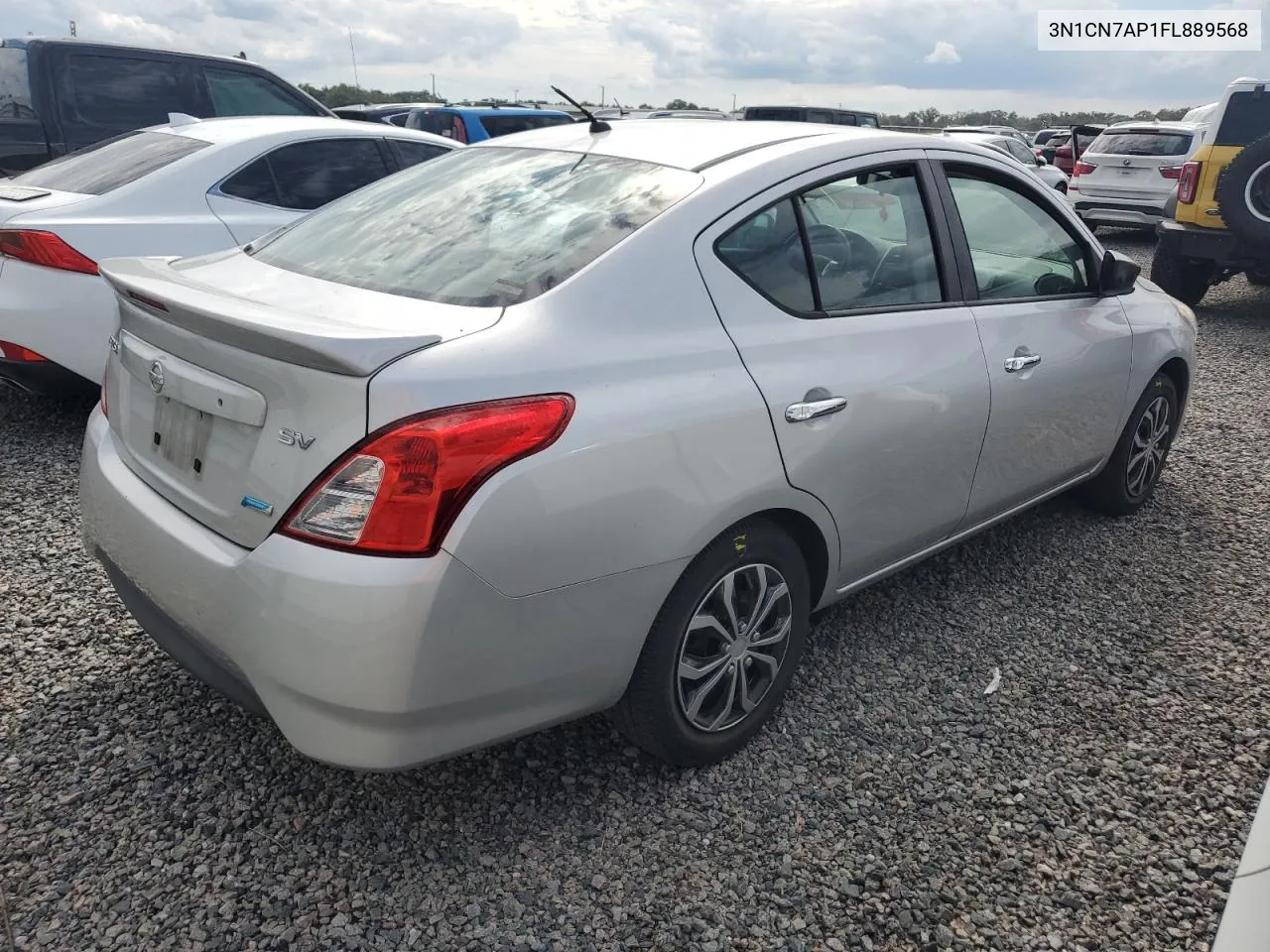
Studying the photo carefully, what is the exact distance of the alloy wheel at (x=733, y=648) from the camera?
8.04 feet

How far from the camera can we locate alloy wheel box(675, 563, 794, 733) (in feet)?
8.04

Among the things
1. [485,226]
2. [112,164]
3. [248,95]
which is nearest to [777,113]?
[248,95]

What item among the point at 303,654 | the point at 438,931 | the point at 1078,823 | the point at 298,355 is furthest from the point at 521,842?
the point at 1078,823

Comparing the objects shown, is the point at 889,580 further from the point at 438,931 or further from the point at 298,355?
the point at 298,355

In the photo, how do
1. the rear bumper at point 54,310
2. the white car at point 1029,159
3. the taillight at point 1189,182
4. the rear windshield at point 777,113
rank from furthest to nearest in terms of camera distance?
1. the rear windshield at point 777,113
2. the white car at point 1029,159
3. the taillight at point 1189,182
4. the rear bumper at point 54,310

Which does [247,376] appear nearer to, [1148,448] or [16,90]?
[1148,448]

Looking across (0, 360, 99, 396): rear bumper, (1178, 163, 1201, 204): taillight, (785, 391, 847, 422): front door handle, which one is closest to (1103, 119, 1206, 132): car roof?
(1178, 163, 1201, 204): taillight

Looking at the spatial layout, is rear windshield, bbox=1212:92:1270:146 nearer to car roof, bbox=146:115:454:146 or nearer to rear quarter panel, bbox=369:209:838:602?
car roof, bbox=146:115:454:146

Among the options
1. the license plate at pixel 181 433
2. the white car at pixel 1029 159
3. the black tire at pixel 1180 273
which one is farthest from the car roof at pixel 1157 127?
the license plate at pixel 181 433

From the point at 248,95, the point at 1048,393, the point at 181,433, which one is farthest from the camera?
the point at 248,95

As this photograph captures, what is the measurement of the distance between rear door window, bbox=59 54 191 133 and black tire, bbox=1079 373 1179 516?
6414 mm

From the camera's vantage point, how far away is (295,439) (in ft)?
6.40

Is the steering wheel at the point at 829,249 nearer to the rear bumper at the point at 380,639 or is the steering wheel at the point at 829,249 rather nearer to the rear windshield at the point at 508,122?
the rear bumper at the point at 380,639

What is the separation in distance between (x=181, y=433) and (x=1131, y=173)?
13.3m
